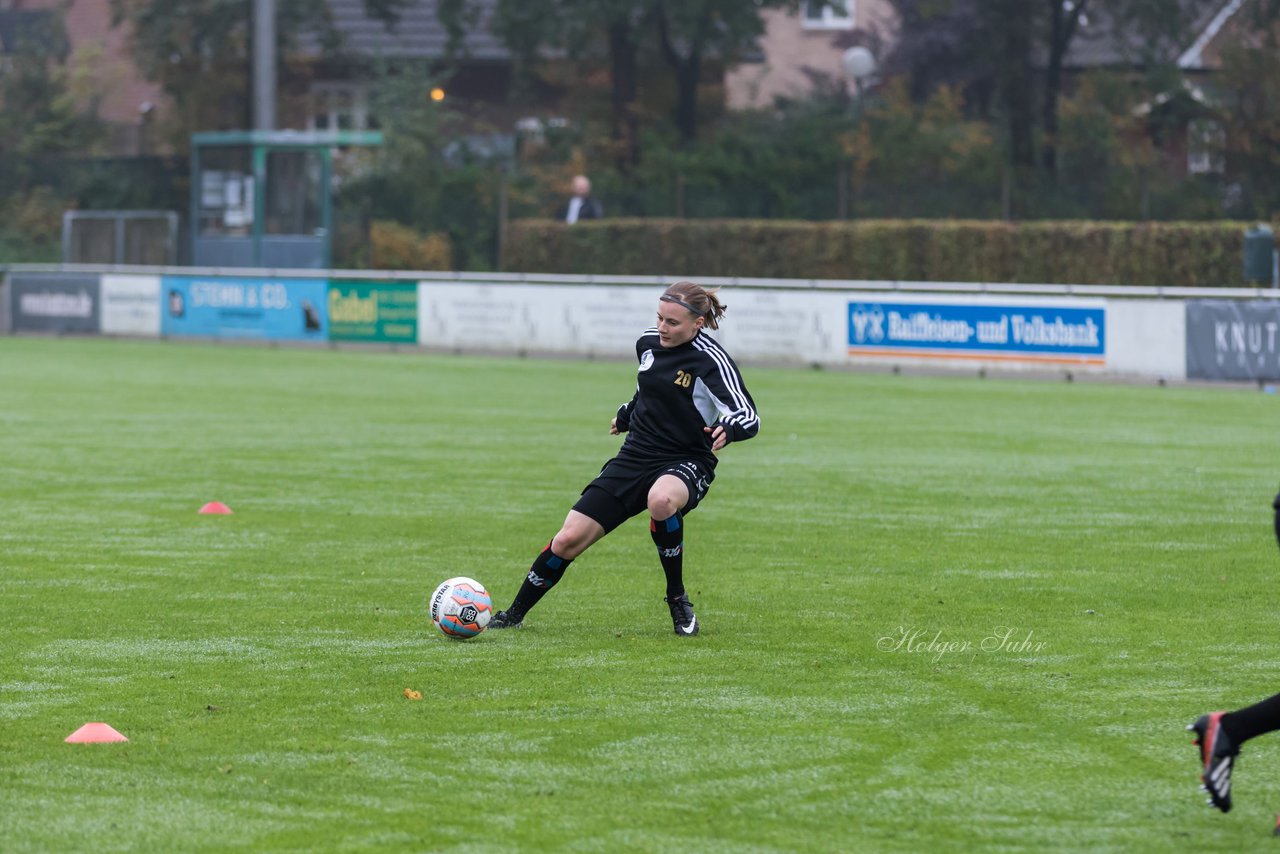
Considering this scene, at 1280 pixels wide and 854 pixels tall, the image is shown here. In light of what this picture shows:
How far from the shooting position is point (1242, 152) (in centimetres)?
3806

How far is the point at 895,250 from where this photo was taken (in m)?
34.9

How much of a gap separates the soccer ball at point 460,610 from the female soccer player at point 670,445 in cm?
30

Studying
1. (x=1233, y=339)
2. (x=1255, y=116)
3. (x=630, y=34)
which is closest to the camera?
(x=1233, y=339)

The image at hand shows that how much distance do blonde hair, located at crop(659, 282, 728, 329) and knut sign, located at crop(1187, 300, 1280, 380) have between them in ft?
54.1

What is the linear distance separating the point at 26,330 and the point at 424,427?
19591mm

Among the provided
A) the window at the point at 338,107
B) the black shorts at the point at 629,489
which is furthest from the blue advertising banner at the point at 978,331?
the window at the point at 338,107

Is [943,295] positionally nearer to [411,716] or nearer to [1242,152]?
[1242,152]

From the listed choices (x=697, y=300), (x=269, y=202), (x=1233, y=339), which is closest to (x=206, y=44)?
(x=269, y=202)

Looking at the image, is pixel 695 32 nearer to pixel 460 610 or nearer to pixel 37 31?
pixel 37 31

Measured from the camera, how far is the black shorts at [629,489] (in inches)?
350

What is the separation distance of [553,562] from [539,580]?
0.13 m

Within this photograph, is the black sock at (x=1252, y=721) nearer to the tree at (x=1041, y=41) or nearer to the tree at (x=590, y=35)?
the tree at (x=1041, y=41)

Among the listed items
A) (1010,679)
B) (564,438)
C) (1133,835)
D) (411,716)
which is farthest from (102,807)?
(564,438)

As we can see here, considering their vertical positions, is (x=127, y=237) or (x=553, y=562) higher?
(x=127, y=237)
